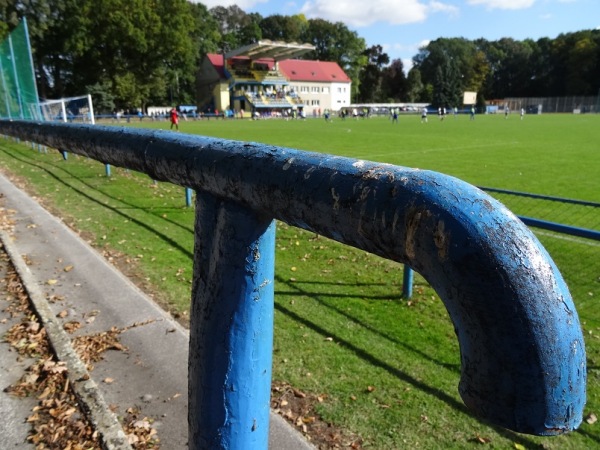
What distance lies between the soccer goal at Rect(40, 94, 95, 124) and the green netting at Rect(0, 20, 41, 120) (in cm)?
69

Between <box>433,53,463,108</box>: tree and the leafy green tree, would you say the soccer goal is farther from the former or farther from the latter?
the leafy green tree

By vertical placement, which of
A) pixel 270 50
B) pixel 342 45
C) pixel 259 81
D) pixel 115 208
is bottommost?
pixel 115 208

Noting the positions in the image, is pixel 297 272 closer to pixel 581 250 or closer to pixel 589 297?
pixel 589 297

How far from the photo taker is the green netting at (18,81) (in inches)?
768

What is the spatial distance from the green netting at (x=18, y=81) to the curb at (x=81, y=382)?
56.3ft

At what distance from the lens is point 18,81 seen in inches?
777

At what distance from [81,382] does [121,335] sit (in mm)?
949

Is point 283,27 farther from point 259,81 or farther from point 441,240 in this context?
point 441,240

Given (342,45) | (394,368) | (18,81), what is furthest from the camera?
(342,45)

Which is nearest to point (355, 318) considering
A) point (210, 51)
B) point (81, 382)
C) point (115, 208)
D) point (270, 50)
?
point (81, 382)

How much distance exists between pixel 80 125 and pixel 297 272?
5.07m

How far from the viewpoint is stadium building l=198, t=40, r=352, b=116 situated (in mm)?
80250

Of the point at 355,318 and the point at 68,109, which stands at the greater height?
the point at 68,109

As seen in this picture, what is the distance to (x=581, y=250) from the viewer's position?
7238mm
